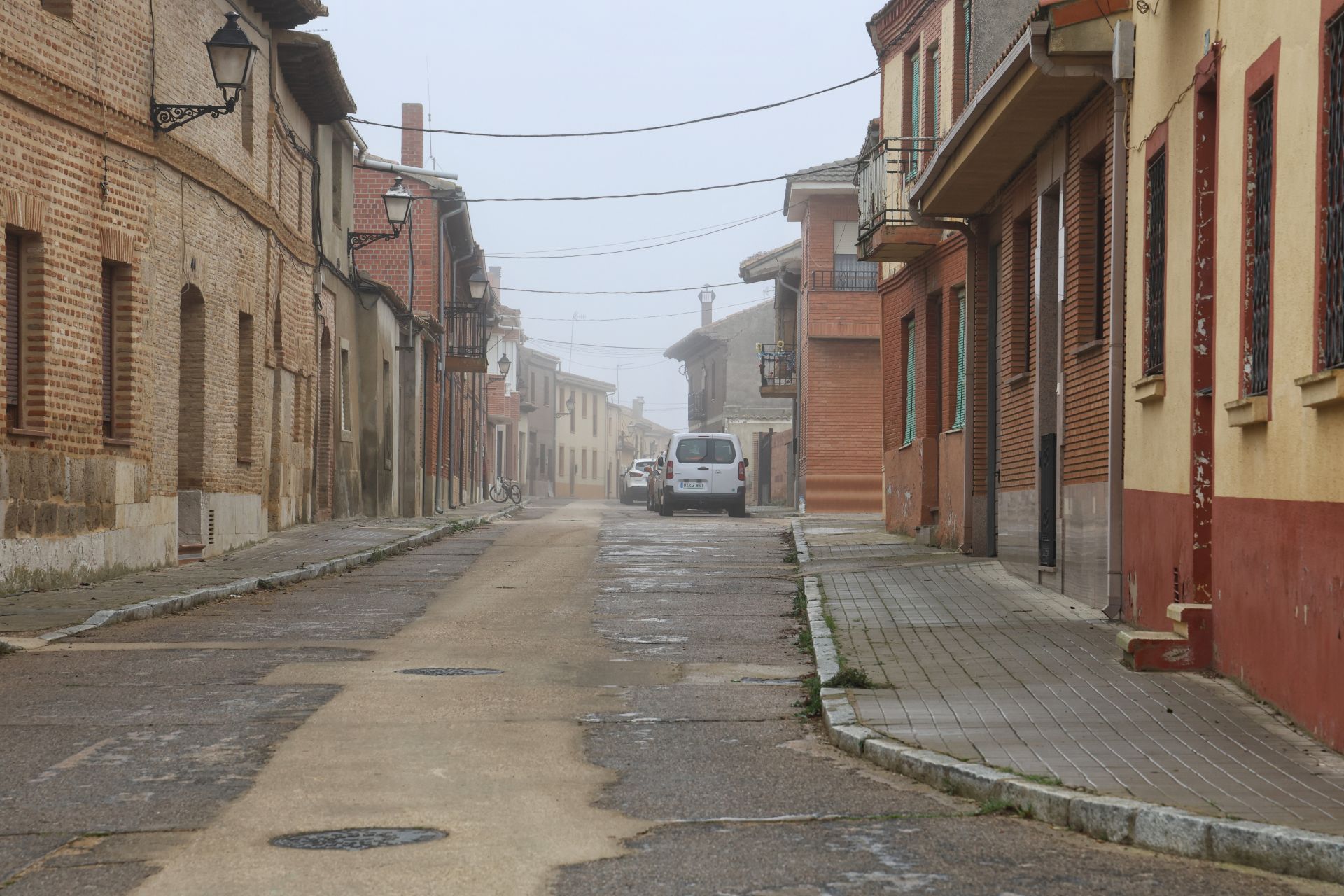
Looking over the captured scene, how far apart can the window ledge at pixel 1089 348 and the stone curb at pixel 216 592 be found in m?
7.44

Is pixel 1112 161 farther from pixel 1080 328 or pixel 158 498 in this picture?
pixel 158 498

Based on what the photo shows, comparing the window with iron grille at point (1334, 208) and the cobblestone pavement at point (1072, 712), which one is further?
the window with iron grille at point (1334, 208)

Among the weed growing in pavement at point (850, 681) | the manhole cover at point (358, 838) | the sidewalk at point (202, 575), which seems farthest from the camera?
the sidewalk at point (202, 575)

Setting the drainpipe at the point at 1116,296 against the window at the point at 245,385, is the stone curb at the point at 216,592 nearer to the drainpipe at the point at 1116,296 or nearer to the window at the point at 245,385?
the window at the point at 245,385

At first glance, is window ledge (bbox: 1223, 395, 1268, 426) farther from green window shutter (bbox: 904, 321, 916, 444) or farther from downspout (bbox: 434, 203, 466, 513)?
downspout (bbox: 434, 203, 466, 513)

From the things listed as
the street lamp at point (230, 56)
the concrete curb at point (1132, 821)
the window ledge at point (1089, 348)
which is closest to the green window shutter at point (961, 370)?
the window ledge at point (1089, 348)

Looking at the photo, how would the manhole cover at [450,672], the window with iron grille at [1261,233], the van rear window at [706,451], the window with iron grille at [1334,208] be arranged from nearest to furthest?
the window with iron grille at [1334,208]
the window with iron grille at [1261,233]
the manhole cover at [450,672]
the van rear window at [706,451]

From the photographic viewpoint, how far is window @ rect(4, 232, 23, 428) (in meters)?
13.5

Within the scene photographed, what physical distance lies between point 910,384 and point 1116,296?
39.1 feet

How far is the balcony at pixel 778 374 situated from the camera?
4081cm

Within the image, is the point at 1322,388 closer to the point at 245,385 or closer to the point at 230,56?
the point at 230,56

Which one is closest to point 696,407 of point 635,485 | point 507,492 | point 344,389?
point 635,485

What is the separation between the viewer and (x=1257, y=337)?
324 inches

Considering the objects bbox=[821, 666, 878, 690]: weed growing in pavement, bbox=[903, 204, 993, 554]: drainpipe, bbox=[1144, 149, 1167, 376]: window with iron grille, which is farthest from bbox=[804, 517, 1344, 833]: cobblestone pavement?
bbox=[903, 204, 993, 554]: drainpipe
